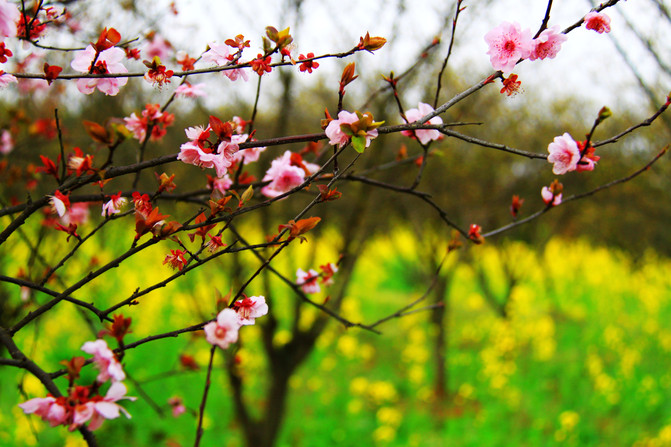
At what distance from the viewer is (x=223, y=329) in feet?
3.65

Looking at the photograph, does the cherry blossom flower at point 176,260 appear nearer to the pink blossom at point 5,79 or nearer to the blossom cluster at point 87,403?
the blossom cluster at point 87,403

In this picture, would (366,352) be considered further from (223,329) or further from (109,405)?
(109,405)

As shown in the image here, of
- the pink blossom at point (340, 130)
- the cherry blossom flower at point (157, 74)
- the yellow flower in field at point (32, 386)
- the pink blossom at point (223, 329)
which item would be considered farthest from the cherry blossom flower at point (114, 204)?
the yellow flower in field at point (32, 386)

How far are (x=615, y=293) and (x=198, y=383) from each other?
8521 millimetres

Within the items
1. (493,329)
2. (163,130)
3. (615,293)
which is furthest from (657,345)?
(163,130)

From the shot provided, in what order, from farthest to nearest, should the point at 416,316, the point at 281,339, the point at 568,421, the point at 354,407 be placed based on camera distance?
1. the point at 416,316
2. the point at 281,339
3. the point at 354,407
4. the point at 568,421

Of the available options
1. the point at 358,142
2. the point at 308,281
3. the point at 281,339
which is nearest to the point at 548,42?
the point at 358,142

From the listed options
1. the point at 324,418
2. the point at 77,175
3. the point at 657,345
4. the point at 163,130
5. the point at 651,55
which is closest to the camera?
the point at 77,175

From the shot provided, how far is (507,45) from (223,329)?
38.4 inches

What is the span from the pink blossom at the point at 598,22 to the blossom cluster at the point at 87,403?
4.49ft

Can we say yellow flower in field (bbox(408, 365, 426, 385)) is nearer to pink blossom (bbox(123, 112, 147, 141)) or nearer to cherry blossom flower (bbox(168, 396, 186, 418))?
cherry blossom flower (bbox(168, 396, 186, 418))

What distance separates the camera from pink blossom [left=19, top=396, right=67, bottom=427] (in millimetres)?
979

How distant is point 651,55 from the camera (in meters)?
2.82

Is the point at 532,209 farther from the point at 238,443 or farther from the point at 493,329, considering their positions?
the point at 238,443
